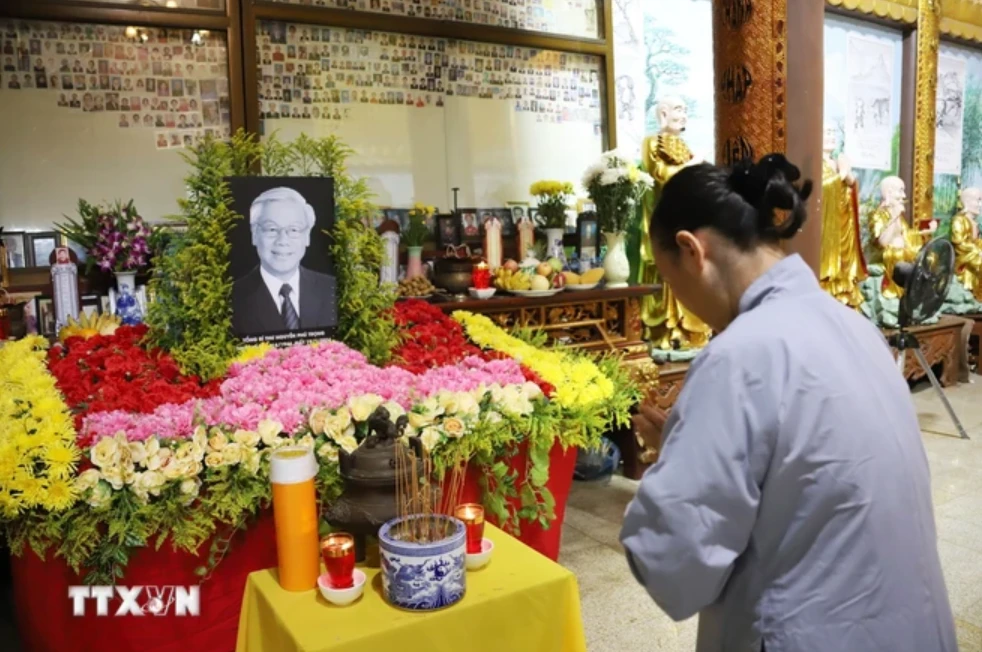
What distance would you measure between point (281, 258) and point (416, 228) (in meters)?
1.63

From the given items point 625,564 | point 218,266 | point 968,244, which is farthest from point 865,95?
point 218,266

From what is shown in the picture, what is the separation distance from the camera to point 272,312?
2.57m

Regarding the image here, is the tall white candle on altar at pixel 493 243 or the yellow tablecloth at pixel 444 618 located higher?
the tall white candle on altar at pixel 493 243

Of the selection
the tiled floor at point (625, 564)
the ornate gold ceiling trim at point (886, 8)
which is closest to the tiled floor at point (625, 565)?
the tiled floor at point (625, 564)

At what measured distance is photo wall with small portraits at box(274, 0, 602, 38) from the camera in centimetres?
428

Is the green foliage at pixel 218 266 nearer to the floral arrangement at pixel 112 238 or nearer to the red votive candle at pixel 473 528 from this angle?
the floral arrangement at pixel 112 238

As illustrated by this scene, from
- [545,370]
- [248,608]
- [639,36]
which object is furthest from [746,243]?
[639,36]

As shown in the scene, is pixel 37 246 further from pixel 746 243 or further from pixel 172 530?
pixel 746 243

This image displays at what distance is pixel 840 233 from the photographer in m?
6.04

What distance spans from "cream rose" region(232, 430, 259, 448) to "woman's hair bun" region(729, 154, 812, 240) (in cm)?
129

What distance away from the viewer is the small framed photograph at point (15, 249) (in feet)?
11.4

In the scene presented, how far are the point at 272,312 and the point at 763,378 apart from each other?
180 cm

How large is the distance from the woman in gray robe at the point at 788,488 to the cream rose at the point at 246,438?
3.51ft

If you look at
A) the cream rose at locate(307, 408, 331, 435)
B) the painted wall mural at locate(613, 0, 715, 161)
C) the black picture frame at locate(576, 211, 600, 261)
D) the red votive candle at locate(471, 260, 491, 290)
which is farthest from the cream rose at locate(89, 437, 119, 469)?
the painted wall mural at locate(613, 0, 715, 161)
